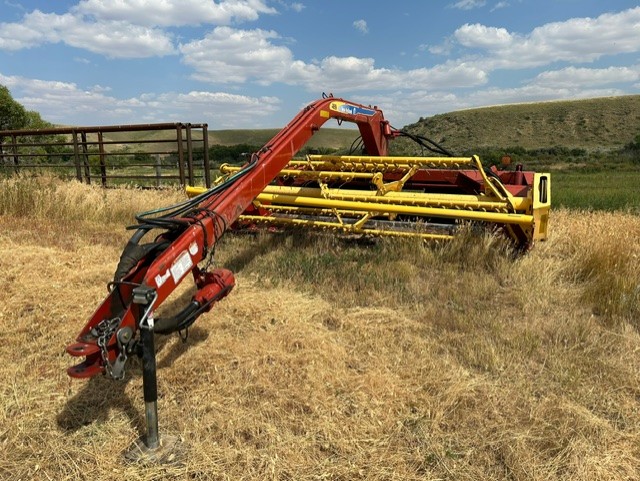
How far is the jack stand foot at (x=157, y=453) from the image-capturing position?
234 centimetres

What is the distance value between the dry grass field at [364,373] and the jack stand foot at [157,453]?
4cm

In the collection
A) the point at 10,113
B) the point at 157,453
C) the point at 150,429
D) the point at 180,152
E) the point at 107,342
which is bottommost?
the point at 157,453

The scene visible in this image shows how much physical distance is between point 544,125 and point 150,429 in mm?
73362

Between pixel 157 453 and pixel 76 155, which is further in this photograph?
pixel 76 155

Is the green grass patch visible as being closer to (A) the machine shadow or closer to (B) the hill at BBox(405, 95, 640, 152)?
(A) the machine shadow

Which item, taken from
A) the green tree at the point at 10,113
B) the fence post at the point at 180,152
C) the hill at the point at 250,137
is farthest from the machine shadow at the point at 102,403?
the hill at the point at 250,137

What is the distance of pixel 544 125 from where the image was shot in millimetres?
66625

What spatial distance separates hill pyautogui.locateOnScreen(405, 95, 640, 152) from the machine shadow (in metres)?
59.2

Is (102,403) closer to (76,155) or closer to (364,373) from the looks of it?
(364,373)

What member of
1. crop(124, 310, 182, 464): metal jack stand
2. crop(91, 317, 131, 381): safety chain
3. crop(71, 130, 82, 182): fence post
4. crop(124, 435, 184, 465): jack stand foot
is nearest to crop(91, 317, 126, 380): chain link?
crop(91, 317, 131, 381): safety chain

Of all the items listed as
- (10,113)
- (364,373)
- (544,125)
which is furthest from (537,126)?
(364,373)

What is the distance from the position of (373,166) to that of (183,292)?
110 inches

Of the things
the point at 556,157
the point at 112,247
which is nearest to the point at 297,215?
the point at 112,247

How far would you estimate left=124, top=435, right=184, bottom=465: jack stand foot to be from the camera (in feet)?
7.66
